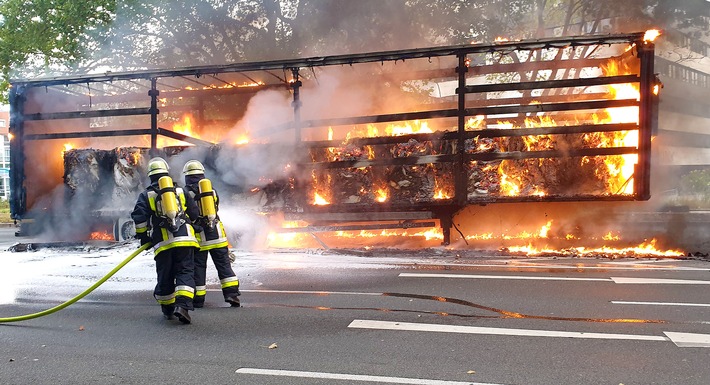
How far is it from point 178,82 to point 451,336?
1177 cm

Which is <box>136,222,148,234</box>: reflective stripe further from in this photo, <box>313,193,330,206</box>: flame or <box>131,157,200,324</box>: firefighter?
<box>313,193,330,206</box>: flame

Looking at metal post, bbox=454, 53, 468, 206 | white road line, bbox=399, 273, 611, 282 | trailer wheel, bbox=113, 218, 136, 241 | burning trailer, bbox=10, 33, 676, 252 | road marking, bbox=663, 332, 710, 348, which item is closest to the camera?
road marking, bbox=663, 332, 710, 348

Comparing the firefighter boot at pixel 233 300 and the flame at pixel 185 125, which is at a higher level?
the flame at pixel 185 125

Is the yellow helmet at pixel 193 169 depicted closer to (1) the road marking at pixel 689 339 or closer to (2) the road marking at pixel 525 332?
(2) the road marking at pixel 525 332

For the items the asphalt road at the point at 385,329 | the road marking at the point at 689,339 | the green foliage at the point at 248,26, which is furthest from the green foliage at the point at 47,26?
the road marking at the point at 689,339

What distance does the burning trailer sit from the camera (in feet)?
32.4

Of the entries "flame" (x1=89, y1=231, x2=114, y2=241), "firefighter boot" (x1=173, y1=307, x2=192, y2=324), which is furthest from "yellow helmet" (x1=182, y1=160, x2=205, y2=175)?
"flame" (x1=89, y1=231, x2=114, y2=241)

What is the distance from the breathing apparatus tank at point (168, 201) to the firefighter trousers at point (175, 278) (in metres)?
0.33

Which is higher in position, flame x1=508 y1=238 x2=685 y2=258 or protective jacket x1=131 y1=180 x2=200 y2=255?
protective jacket x1=131 y1=180 x2=200 y2=255

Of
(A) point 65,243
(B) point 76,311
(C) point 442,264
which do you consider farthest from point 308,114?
(B) point 76,311

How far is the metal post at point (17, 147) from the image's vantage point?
467 inches

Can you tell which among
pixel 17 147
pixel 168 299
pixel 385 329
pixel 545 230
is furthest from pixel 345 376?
pixel 17 147

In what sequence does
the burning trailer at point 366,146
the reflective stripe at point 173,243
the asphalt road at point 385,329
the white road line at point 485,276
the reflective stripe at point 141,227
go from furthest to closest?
the burning trailer at point 366,146 < the white road line at point 485,276 < the reflective stripe at point 141,227 < the reflective stripe at point 173,243 < the asphalt road at point 385,329

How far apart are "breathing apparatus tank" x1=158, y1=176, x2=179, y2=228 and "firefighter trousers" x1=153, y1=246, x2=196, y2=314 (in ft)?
1.07
